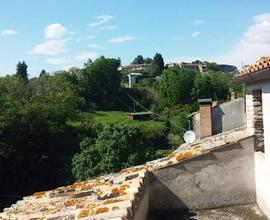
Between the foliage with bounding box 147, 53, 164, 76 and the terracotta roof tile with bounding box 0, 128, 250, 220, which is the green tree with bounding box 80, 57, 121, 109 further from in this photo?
the terracotta roof tile with bounding box 0, 128, 250, 220

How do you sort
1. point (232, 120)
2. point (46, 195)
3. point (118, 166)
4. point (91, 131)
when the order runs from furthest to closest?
point (91, 131)
point (118, 166)
point (232, 120)
point (46, 195)

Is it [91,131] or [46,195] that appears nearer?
[46,195]

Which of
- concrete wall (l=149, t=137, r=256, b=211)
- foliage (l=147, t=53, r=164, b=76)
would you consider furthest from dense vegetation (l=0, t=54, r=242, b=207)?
foliage (l=147, t=53, r=164, b=76)

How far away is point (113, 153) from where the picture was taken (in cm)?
2778

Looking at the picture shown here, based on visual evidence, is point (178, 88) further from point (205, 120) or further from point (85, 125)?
point (205, 120)

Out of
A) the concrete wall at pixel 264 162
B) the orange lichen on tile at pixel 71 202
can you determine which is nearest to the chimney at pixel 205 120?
the concrete wall at pixel 264 162

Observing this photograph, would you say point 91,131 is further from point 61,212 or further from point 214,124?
point 61,212

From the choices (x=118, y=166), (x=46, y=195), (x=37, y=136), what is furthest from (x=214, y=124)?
(x=37, y=136)

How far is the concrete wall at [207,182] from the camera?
7758 mm

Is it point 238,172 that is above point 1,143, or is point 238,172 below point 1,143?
above

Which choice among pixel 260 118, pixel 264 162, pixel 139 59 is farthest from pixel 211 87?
pixel 139 59

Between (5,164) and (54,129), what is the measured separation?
7.40 meters

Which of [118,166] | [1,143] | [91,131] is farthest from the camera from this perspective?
[91,131]

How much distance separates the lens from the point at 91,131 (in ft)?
157
